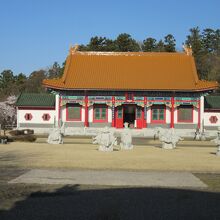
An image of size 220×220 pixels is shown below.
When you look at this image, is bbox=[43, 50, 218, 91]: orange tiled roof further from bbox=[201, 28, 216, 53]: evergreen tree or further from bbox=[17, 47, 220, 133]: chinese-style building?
bbox=[201, 28, 216, 53]: evergreen tree

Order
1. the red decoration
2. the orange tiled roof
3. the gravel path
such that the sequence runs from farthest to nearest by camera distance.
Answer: the red decoration
the orange tiled roof
the gravel path

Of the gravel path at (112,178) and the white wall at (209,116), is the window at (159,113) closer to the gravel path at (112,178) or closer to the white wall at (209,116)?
the white wall at (209,116)

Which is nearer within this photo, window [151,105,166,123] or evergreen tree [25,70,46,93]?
window [151,105,166,123]

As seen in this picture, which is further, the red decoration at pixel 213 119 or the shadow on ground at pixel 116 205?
the red decoration at pixel 213 119

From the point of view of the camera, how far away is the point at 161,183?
12.4m

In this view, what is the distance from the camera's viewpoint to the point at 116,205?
9.13 m

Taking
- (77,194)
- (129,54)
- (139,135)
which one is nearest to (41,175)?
(77,194)

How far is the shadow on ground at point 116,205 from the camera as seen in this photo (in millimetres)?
8219

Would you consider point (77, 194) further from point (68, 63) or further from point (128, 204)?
point (68, 63)

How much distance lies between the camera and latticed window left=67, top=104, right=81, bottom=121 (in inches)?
1763

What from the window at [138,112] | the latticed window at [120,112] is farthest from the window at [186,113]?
the latticed window at [120,112]

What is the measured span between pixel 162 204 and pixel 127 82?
3544 centimetres

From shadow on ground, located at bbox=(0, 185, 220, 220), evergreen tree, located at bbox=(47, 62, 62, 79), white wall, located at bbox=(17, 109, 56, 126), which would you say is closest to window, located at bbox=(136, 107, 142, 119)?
white wall, located at bbox=(17, 109, 56, 126)

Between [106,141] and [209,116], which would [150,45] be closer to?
[209,116]
